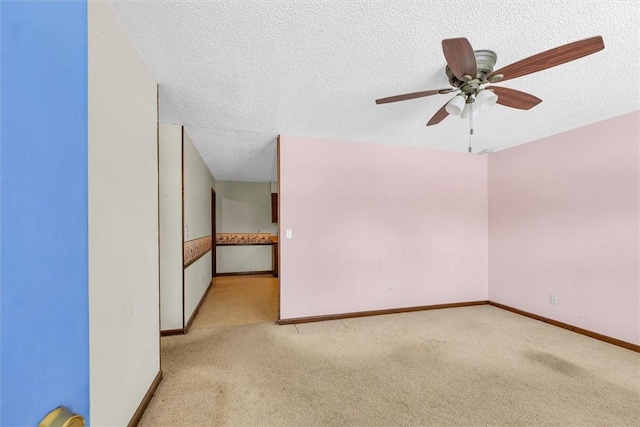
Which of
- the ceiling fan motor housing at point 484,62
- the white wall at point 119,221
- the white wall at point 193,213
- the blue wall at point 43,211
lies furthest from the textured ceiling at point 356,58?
the blue wall at point 43,211

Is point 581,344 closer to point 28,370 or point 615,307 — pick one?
point 615,307

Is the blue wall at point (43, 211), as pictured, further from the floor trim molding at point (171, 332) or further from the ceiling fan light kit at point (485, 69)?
the floor trim molding at point (171, 332)

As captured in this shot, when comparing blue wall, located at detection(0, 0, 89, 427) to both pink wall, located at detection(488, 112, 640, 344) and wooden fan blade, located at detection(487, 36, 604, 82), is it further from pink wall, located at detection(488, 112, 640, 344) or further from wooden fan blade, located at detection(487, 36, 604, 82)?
pink wall, located at detection(488, 112, 640, 344)

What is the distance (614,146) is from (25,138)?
4.35 m

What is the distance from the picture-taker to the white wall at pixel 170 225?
296cm

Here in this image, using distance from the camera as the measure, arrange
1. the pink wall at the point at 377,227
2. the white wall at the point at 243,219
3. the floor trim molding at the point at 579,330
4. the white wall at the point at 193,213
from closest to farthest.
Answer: the floor trim molding at the point at 579,330 < the white wall at the point at 193,213 < the pink wall at the point at 377,227 < the white wall at the point at 243,219

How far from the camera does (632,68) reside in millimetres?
1962

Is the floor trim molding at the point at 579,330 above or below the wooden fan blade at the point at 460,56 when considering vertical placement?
below

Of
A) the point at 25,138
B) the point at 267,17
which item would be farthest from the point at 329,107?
the point at 25,138

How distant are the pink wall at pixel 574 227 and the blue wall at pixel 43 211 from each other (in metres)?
4.22

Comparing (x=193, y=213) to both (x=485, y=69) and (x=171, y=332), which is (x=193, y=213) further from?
(x=485, y=69)

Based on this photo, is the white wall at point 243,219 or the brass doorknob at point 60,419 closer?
the brass doorknob at point 60,419

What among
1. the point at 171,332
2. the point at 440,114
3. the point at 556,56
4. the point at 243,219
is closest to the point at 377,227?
the point at 440,114

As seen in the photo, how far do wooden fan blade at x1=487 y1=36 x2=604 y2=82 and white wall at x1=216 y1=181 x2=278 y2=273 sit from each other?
566 centimetres
